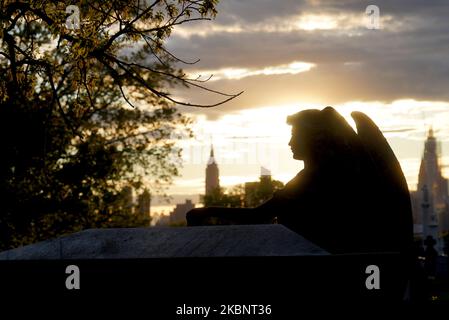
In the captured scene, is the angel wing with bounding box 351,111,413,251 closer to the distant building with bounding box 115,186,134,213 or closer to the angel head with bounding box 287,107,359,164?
the angel head with bounding box 287,107,359,164

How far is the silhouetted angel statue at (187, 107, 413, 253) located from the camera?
6508mm

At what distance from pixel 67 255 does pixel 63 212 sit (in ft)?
64.1

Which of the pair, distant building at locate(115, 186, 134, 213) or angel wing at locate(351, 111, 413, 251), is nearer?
angel wing at locate(351, 111, 413, 251)

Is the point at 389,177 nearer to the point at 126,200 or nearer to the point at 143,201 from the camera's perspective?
the point at 126,200

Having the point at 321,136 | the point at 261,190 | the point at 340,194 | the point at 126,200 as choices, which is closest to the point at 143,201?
the point at 126,200

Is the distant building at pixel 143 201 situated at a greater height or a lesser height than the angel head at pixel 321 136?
lesser

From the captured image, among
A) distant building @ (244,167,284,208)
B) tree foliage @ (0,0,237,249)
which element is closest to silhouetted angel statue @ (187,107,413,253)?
tree foliage @ (0,0,237,249)

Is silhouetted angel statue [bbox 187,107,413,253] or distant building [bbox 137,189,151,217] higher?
silhouetted angel statue [bbox 187,107,413,253]

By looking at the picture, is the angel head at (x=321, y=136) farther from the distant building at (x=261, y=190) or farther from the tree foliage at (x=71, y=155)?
the distant building at (x=261, y=190)

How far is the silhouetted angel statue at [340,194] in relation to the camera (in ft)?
21.4

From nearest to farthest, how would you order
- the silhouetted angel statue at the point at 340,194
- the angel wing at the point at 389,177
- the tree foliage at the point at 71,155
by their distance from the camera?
the silhouetted angel statue at the point at 340,194, the angel wing at the point at 389,177, the tree foliage at the point at 71,155

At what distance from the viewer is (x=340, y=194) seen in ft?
21.8

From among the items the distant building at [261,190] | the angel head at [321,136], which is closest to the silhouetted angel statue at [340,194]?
the angel head at [321,136]

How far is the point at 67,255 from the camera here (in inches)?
255
